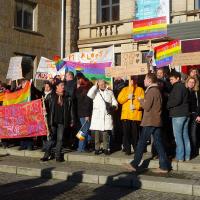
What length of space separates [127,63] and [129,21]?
11.0 metres

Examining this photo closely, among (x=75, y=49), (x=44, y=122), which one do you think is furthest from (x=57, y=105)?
(x=75, y=49)

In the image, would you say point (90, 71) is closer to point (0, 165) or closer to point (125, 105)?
point (125, 105)

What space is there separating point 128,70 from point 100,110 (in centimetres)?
112

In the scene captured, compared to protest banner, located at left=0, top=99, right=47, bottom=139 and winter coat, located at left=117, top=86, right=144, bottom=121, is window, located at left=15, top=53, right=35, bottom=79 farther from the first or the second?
winter coat, located at left=117, top=86, right=144, bottom=121

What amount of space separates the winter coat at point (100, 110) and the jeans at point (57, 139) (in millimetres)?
708

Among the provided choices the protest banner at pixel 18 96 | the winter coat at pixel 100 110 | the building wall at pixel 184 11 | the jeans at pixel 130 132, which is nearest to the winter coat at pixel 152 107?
the jeans at pixel 130 132

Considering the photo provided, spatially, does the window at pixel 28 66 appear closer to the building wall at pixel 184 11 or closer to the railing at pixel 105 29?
the railing at pixel 105 29

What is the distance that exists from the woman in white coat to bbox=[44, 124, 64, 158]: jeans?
708 mm

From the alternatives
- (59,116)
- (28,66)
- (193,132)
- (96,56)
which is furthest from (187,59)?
(28,66)

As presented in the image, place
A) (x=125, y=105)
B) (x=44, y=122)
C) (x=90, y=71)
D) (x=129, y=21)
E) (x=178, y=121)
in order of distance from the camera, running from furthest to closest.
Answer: (x=129, y=21), (x=90, y=71), (x=44, y=122), (x=125, y=105), (x=178, y=121)

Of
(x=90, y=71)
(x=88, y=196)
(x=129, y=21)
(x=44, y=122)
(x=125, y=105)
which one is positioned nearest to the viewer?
(x=88, y=196)

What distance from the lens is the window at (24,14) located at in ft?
71.2

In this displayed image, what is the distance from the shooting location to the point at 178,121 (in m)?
9.27

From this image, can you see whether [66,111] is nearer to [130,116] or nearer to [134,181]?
[130,116]
